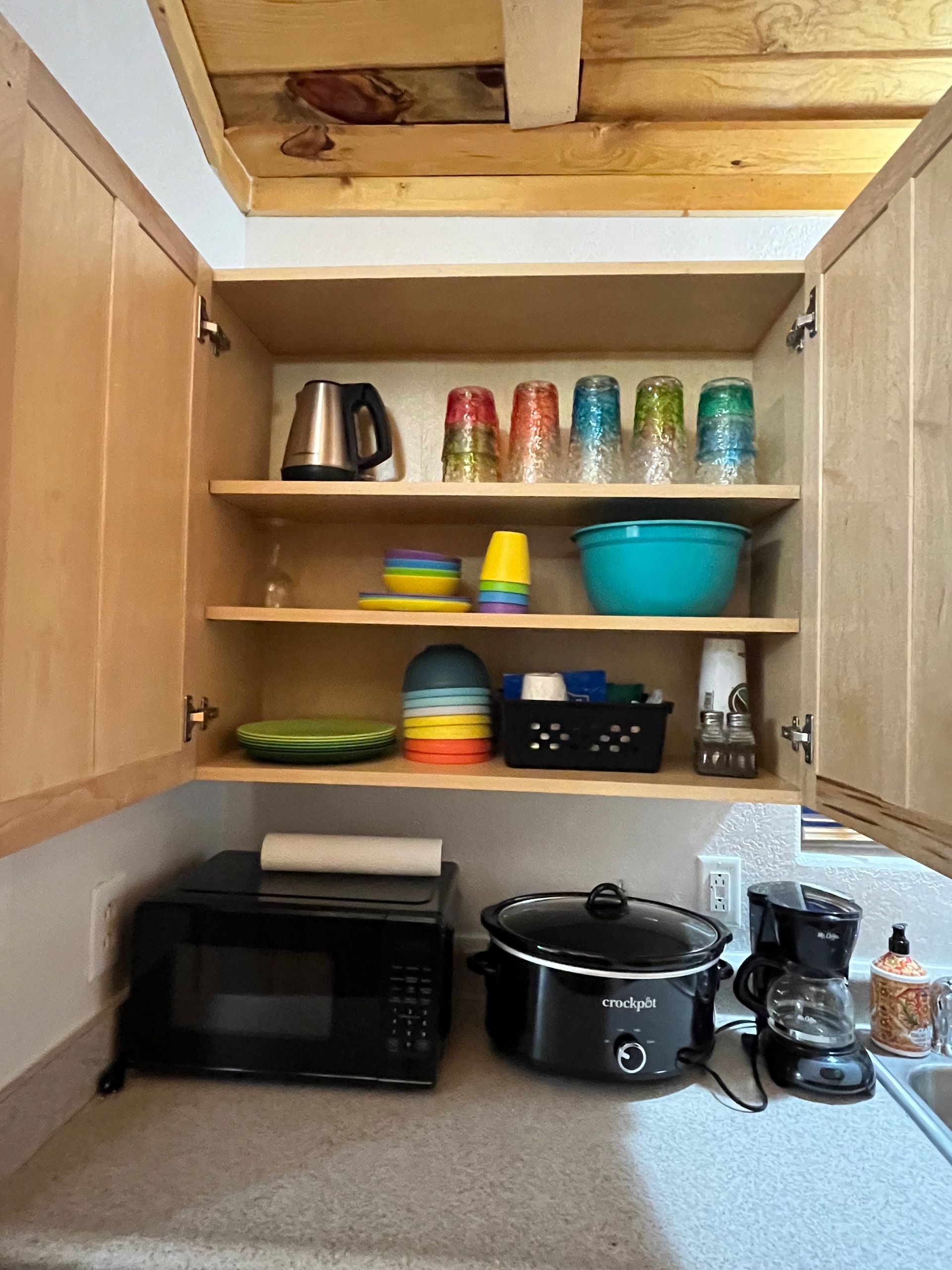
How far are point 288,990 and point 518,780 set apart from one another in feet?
1.47

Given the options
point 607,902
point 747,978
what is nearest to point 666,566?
point 607,902

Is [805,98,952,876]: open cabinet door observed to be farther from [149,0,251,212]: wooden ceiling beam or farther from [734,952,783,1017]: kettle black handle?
[149,0,251,212]: wooden ceiling beam

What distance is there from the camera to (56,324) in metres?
0.72

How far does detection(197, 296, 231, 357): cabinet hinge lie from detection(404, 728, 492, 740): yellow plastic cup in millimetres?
669

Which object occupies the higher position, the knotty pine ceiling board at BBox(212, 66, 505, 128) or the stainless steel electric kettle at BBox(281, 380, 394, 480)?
the knotty pine ceiling board at BBox(212, 66, 505, 128)

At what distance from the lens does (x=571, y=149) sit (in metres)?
1.38

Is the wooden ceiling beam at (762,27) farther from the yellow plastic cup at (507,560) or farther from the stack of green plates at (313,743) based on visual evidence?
the stack of green plates at (313,743)

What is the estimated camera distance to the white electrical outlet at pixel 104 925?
3.38 feet

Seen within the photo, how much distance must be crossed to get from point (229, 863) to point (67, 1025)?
0.32 metres

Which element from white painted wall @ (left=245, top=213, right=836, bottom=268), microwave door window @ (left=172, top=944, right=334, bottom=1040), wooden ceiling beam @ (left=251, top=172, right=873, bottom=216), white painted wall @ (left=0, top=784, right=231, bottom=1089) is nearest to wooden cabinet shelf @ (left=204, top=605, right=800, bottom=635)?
white painted wall @ (left=0, top=784, right=231, bottom=1089)

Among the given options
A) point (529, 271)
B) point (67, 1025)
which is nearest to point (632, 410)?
point (529, 271)

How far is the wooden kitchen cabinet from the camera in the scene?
731mm

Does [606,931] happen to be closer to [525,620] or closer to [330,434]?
[525,620]

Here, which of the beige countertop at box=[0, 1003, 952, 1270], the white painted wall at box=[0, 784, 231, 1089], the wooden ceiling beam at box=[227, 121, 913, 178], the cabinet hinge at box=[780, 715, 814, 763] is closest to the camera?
the beige countertop at box=[0, 1003, 952, 1270]
